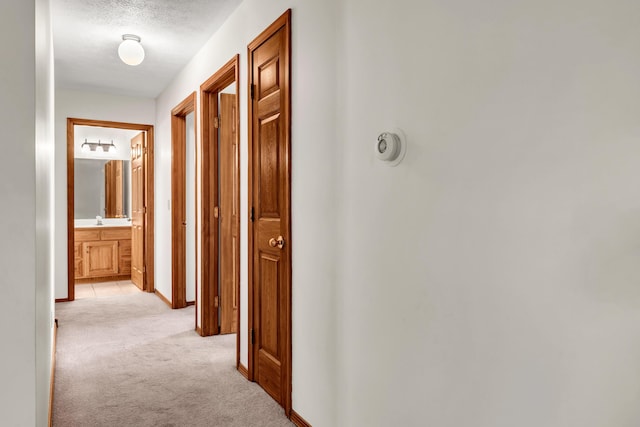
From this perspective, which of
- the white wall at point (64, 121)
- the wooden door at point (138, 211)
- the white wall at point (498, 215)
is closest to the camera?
the white wall at point (498, 215)

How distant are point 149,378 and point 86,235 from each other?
14.0 ft

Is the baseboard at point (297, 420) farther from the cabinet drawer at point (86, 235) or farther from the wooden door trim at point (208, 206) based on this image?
the cabinet drawer at point (86, 235)

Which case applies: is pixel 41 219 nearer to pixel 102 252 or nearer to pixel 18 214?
pixel 18 214

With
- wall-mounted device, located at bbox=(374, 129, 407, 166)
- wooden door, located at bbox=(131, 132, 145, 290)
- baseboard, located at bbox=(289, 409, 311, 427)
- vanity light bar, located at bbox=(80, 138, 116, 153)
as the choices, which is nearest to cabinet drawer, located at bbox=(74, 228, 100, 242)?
wooden door, located at bbox=(131, 132, 145, 290)

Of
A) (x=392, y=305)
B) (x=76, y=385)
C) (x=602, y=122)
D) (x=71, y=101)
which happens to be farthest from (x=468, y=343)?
(x=71, y=101)

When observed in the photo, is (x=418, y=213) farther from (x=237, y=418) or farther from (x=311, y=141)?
(x=237, y=418)

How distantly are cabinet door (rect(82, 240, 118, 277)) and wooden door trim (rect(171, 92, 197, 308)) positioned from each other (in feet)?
7.59

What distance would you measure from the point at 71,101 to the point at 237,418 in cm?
457

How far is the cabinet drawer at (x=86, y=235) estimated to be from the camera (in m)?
6.37

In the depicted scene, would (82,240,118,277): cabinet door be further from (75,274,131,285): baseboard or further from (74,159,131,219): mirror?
(74,159,131,219): mirror

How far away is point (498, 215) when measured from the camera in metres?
1.20

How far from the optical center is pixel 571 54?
3.32ft

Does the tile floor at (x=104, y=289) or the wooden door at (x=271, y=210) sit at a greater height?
the wooden door at (x=271, y=210)

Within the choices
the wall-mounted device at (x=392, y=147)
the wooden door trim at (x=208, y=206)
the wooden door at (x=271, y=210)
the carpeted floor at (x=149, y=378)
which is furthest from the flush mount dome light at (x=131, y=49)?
the wall-mounted device at (x=392, y=147)
